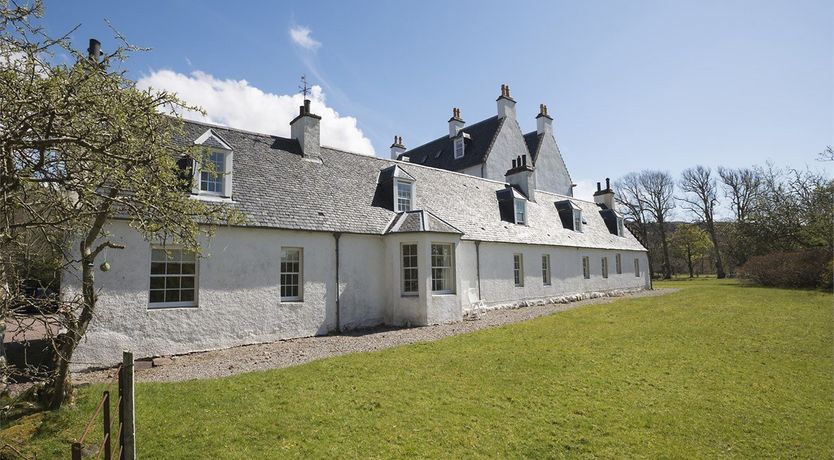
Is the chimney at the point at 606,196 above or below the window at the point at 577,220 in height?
above

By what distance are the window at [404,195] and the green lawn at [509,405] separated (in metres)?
7.53

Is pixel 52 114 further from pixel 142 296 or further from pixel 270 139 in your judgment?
pixel 270 139

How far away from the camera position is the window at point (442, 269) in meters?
16.6

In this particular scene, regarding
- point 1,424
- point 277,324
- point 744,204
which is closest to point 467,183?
point 277,324

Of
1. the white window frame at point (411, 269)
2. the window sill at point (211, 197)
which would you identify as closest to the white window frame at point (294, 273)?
the window sill at point (211, 197)

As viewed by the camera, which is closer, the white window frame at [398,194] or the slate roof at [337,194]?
the slate roof at [337,194]

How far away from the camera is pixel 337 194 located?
16.5m

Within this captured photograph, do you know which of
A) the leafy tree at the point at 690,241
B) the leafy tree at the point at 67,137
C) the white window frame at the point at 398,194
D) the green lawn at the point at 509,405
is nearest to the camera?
the leafy tree at the point at 67,137

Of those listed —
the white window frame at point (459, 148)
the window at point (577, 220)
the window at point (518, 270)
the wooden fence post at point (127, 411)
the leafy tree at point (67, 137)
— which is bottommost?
the wooden fence post at point (127, 411)

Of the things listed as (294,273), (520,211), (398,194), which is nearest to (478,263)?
(398,194)

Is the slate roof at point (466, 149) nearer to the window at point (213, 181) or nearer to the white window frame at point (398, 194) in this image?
the white window frame at point (398, 194)

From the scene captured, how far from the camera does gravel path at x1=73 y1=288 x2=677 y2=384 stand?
9.81 m

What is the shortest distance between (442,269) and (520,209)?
870cm

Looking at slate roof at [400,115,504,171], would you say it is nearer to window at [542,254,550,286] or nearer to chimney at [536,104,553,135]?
chimney at [536,104,553,135]
